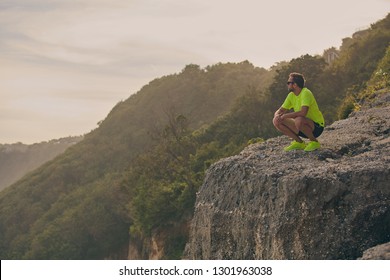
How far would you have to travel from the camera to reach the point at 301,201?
34.7 ft

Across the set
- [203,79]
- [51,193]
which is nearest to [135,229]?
[51,193]

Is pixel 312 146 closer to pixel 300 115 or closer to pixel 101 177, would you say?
pixel 300 115

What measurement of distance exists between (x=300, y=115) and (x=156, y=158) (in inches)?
1484

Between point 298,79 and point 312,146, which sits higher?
point 298,79

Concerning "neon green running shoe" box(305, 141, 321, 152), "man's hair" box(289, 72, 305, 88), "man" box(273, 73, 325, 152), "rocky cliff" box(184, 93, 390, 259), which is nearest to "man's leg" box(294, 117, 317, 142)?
"man" box(273, 73, 325, 152)

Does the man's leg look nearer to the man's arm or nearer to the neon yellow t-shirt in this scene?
the neon yellow t-shirt

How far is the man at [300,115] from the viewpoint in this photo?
39.1 feet

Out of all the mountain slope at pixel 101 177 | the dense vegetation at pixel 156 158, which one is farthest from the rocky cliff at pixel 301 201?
the mountain slope at pixel 101 177

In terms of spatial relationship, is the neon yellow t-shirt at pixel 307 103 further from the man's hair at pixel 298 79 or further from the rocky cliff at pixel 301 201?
the rocky cliff at pixel 301 201

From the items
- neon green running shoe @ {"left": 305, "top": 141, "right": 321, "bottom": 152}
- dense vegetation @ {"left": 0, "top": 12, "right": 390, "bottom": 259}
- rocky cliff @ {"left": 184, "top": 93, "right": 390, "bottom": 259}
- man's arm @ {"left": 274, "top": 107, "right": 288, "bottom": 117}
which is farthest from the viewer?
dense vegetation @ {"left": 0, "top": 12, "right": 390, "bottom": 259}

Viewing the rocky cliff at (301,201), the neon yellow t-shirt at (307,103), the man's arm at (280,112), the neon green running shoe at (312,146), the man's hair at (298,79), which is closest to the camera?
the rocky cliff at (301,201)

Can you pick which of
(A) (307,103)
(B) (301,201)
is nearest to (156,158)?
(A) (307,103)

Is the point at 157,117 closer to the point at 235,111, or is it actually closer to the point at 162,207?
the point at 235,111

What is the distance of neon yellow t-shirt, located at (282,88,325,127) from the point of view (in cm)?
1184
